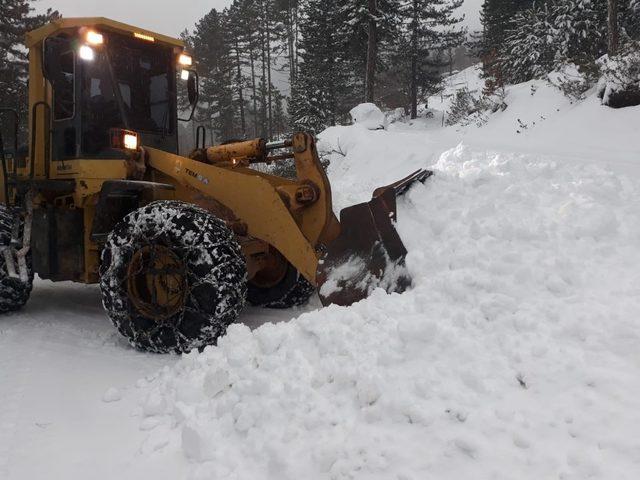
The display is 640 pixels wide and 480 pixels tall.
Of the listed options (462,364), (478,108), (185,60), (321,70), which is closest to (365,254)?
(462,364)

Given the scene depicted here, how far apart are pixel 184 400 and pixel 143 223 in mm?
1742

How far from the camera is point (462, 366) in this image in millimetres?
2631

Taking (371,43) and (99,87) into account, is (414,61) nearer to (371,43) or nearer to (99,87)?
(371,43)

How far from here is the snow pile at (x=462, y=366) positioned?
224cm

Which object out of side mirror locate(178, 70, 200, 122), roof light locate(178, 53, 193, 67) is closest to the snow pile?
side mirror locate(178, 70, 200, 122)

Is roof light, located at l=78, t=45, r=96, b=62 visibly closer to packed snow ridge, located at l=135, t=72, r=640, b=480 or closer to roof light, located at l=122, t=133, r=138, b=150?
roof light, located at l=122, t=133, r=138, b=150

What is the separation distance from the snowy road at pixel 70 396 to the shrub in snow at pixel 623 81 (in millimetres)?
8352

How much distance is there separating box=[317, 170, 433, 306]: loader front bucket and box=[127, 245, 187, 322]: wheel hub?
1210 millimetres

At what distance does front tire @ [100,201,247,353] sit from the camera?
405 centimetres

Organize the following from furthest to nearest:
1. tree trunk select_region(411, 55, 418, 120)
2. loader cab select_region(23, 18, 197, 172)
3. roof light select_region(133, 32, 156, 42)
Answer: tree trunk select_region(411, 55, 418, 120) → roof light select_region(133, 32, 156, 42) → loader cab select_region(23, 18, 197, 172)

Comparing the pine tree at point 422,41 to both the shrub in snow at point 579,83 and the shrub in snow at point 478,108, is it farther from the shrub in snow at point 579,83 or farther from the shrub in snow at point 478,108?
the shrub in snow at point 579,83

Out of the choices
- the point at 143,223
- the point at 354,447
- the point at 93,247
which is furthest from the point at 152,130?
the point at 354,447

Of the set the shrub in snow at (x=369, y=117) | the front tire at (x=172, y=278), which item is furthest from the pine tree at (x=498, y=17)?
the front tire at (x=172, y=278)

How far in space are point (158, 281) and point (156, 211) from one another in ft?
2.10
